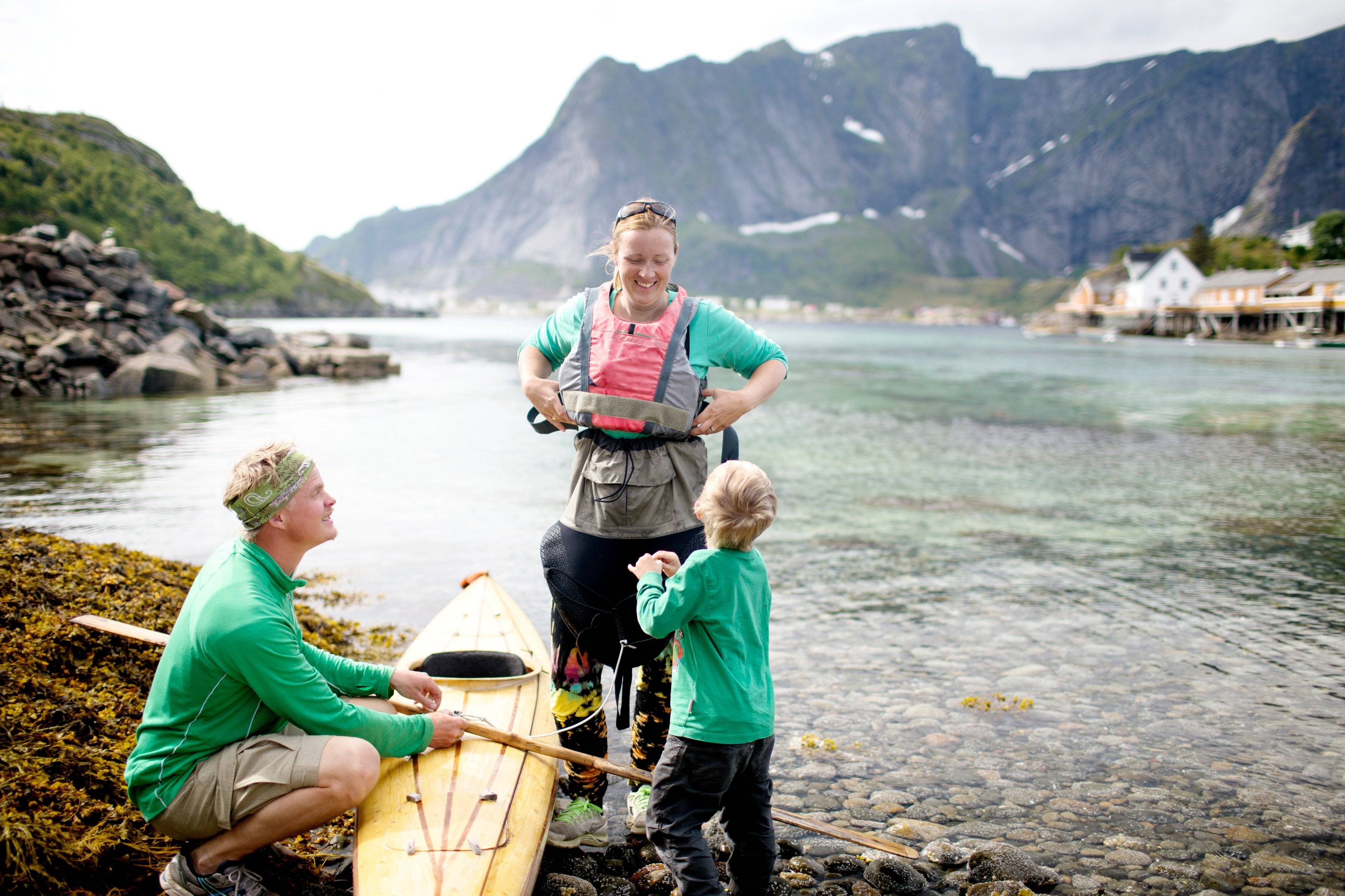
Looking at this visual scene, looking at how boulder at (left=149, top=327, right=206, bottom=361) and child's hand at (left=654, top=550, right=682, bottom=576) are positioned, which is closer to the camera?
child's hand at (left=654, top=550, right=682, bottom=576)

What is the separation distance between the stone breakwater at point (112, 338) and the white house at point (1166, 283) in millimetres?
102594

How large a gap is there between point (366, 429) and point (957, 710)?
63.7ft

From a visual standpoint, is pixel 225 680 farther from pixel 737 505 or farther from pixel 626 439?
pixel 737 505

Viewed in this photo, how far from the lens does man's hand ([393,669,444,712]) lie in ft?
12.6

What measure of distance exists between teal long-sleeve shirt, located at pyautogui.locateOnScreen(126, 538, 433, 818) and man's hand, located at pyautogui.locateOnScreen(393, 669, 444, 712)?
54 centimetres

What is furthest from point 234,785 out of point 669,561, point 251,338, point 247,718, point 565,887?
point 251,338

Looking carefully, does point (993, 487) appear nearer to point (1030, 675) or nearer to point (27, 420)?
point (1030, 675)

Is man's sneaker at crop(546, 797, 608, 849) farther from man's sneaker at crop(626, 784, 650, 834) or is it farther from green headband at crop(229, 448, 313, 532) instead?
green headband at crop(229, 448, 313, 532)

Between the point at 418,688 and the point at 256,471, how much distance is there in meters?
1.31

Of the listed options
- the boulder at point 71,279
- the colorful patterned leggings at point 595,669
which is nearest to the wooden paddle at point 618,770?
the colorful patterned leggings at point 595,669

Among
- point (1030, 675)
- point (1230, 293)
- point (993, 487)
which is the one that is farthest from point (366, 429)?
point (1230, 293)

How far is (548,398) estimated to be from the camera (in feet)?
12.9

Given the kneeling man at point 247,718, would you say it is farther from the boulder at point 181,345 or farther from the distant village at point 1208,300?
the distant village at point 1208,300

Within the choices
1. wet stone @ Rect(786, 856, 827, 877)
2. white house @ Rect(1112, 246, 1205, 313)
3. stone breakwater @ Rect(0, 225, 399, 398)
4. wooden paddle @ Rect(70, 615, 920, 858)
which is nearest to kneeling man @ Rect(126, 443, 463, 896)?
wooden paddle @ Rect(70, 615, 920, 858)
